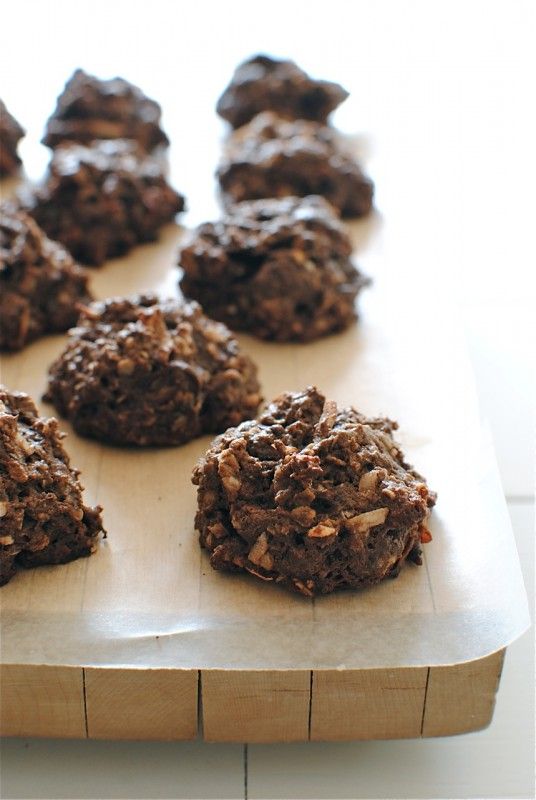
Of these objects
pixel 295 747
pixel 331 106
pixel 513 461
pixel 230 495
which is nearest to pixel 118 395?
pixel 230 495

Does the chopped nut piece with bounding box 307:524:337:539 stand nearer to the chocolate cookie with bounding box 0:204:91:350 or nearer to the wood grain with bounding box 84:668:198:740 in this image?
the wood grain with bounding box 84:668:198:740

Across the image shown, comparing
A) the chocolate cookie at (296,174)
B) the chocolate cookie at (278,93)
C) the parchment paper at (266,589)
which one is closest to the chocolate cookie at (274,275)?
the parchment paper at (266,589)

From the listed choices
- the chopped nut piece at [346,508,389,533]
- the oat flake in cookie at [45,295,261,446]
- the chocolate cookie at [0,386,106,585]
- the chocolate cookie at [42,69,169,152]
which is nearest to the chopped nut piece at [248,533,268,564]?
the chopped nut piece at [346,508,389,533]

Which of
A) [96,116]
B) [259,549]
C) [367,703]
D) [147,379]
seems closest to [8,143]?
[96,116]

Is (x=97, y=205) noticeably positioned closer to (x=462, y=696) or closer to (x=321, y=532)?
(x=321, y=532)

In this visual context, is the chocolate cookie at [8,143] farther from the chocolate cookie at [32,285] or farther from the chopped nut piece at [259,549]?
the chopped nut piece at [259,549]
